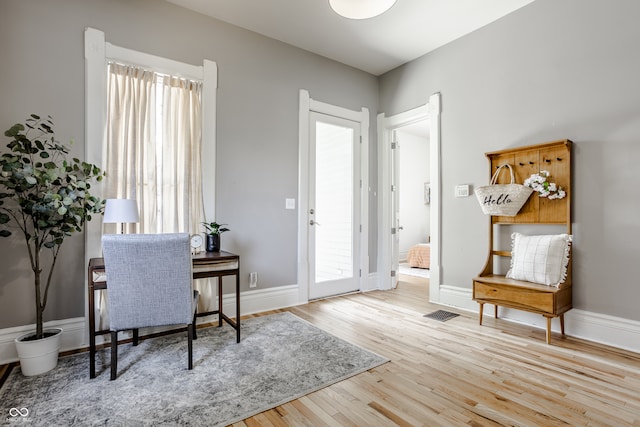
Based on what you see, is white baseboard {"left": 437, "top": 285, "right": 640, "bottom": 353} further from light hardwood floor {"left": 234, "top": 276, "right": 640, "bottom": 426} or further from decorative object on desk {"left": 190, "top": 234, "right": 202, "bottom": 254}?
decorative object on desk {"left": 190, "top": 234, "right": 202, "bottom": 254}

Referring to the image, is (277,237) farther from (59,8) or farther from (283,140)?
(59,8)

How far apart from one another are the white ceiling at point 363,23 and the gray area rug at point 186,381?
3072 millimetres

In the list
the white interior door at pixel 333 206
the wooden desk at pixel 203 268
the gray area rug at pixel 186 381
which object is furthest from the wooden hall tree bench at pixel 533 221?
the wooden desk at pixel 203 268

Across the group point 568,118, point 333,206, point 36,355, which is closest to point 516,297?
point 568,118

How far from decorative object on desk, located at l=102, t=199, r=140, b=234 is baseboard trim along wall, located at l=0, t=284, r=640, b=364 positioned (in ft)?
3.05

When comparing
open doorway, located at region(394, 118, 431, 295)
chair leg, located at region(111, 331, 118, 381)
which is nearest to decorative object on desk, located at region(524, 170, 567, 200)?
chair leg, located at region(111, 331, 118, 381)

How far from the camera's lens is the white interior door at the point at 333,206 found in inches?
157

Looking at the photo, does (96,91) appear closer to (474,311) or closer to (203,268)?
(203,268)

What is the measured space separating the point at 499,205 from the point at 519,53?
5.00ft

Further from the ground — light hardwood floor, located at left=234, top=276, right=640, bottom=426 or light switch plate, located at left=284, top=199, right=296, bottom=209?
light switch plate, located at left=284, top=199, right=296, bottom=209

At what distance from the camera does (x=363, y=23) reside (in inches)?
133

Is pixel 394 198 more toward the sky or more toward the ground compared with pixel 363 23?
more toward the ground

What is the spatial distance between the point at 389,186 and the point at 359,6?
263 cm

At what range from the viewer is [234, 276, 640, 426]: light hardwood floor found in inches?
67.4
